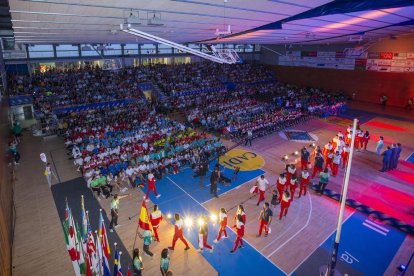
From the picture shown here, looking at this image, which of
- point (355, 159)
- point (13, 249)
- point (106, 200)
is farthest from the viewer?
point (355, 159)

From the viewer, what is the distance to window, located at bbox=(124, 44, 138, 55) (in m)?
32.0

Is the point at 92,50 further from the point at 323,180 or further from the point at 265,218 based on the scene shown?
the point at 323,180

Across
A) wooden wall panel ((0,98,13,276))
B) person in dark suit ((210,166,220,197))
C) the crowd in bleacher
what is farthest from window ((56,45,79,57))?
person in dark suit ((210,166,220,197))

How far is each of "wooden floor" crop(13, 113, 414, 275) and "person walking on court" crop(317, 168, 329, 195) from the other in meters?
0.41

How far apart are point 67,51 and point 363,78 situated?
34.8 metres

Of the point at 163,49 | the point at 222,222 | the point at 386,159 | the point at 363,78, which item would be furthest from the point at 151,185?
the point at 363,78

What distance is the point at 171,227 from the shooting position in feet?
33.9

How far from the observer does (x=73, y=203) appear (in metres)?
11.8

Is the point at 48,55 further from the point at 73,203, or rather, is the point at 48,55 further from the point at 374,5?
the point at 374,5

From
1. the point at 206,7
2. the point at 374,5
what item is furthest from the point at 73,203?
the point at 374,5

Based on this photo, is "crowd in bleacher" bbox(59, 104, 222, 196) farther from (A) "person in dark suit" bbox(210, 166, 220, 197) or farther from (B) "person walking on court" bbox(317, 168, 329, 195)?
(B) "person walking on court" bbox(317, 168, 329, 195)

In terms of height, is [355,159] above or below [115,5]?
below

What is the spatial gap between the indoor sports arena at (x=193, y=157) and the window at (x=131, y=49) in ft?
3.25

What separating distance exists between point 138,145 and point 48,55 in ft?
64.1
